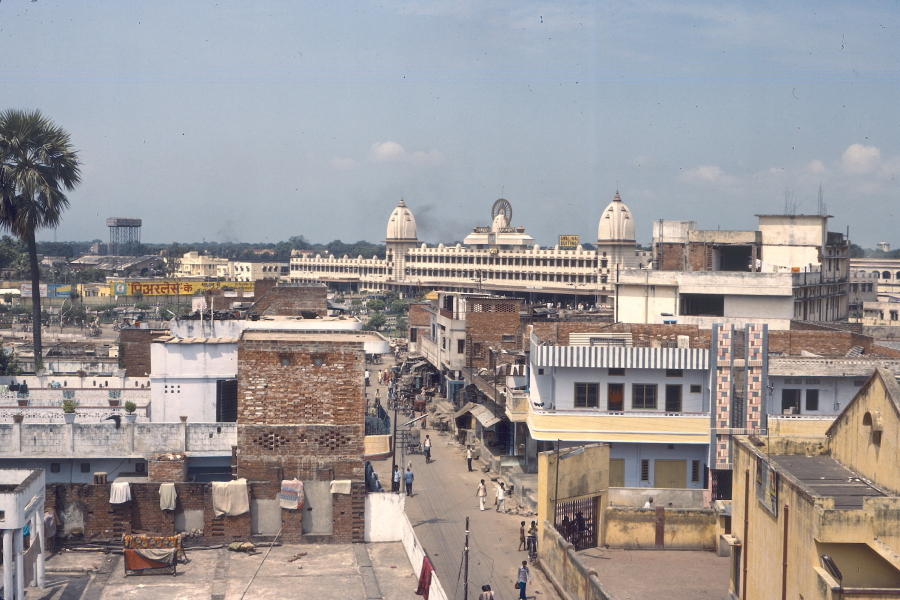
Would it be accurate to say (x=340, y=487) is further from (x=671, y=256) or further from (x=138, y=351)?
(x=671, y=256)

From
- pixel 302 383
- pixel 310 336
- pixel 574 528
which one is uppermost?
pixel 310 336

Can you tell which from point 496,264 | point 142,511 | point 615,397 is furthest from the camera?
point 496,264

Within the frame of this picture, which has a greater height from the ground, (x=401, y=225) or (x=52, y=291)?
(x=401, y=225)

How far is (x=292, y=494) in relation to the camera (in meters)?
15.3

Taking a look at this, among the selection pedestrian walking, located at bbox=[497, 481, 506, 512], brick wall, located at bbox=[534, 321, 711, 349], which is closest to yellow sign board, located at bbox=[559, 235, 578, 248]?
brick wall, located at bbox=[534, 321, 711, 349]

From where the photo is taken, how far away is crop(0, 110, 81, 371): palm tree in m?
40.1

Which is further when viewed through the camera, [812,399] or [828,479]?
[812,399]

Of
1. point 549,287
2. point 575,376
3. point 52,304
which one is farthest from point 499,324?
point 549,287

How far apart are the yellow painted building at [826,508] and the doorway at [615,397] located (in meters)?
10.4

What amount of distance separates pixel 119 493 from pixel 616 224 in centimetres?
11266

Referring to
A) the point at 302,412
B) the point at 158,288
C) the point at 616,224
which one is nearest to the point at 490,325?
the point at 302,412

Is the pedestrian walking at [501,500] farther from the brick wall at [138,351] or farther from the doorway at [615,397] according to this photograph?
the brick wall at [138,351]

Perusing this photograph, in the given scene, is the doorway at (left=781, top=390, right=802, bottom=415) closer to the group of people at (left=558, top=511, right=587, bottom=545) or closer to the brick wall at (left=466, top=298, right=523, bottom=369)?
the group of people at (left=558, top=511, right=587, bottom=545)

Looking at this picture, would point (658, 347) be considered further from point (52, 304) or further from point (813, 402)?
point (52, 304)
